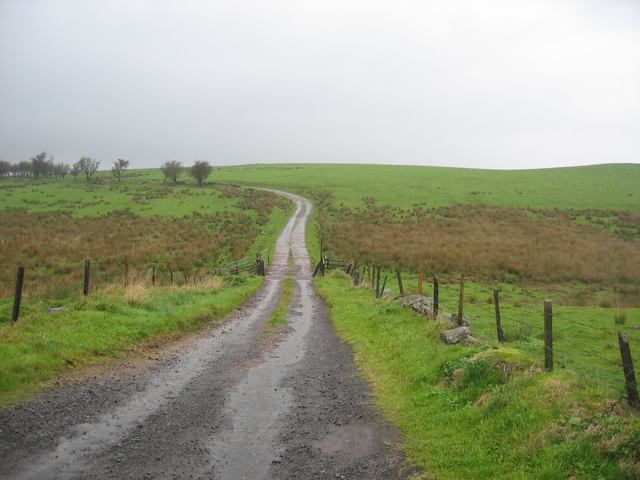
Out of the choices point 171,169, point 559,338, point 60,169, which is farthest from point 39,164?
point 559,338

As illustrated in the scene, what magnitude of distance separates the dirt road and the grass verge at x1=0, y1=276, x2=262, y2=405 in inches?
28.9

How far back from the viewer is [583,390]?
771cm

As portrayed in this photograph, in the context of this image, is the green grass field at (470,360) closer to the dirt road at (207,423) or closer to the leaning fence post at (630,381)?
the leaning fence post at (630,381)

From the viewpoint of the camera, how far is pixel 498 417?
7.88m

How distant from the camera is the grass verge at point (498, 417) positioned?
243 inches

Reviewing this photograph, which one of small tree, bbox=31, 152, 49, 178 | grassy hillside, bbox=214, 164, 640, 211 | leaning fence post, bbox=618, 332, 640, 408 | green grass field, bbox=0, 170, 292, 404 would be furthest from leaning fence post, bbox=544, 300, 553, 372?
small tree, bbox=31, 152, 49, 178

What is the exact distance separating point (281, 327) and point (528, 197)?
74.0 meters

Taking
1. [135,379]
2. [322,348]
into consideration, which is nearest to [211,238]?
[322,348]

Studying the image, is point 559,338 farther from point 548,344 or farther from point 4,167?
point 4,167

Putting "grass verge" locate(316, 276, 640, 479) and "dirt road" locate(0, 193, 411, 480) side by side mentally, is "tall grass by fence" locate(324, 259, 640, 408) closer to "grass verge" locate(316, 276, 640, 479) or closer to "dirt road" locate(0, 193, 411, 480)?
"grass verge" locate(316, 276, 640, 479)

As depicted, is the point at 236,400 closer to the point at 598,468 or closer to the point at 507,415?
the point at 507,415

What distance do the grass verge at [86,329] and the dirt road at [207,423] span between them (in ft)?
2.41

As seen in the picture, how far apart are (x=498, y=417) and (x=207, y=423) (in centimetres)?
523

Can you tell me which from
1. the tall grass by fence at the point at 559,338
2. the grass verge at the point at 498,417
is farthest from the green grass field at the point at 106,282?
the tall grass by fence at the point at 559,338
